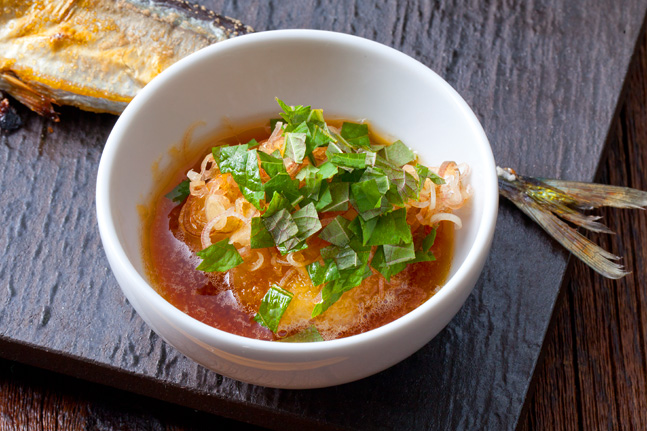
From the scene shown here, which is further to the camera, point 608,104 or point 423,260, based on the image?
point 608,104

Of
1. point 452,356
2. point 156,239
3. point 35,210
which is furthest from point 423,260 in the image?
point 35,210

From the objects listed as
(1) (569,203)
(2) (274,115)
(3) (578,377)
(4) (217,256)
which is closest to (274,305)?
(4) (217,256)

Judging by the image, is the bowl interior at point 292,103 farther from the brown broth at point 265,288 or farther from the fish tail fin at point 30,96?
the fish tail fin at point 30,96

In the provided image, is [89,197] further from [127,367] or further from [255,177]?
[255,177]

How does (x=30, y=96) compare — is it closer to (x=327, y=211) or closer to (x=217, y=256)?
(x=217, y=256)

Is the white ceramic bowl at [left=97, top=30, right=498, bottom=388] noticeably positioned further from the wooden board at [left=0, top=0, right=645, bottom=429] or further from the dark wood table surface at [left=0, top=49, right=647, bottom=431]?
the dark wood table surface at [left=0, top=49, right=647, bottom=431]

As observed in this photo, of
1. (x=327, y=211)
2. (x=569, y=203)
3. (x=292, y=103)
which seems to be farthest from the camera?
(x=569, y=203)

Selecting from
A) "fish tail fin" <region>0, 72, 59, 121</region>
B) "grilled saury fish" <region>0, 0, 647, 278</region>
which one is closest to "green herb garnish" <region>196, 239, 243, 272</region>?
"grilled saury fish" <region>0, 0, 647, 278</region>
